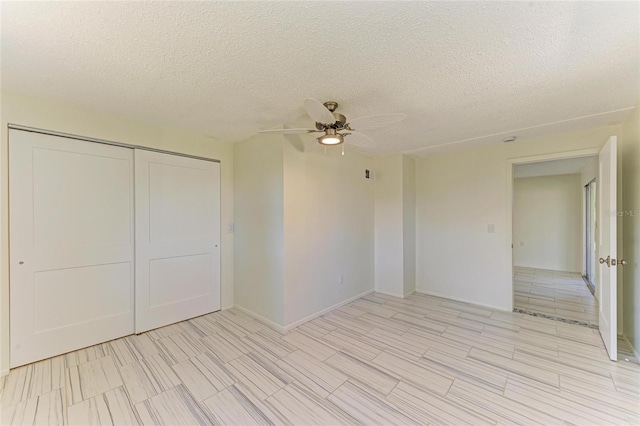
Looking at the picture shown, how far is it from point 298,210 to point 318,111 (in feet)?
4.59

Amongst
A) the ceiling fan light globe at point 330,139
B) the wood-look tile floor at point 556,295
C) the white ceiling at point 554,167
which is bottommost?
the wood-look tile floor at point 556,295

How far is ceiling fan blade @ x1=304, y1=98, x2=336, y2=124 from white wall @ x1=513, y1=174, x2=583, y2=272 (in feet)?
19.4

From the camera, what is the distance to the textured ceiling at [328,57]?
1.27m

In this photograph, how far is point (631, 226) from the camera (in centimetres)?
248

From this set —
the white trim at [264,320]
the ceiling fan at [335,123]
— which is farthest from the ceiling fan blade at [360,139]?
the white trim at [264,320]

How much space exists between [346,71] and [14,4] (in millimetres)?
1752

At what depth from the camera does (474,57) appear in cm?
162

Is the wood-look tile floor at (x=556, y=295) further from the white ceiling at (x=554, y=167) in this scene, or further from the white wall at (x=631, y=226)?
the white ceiling at (x=554, y=167)

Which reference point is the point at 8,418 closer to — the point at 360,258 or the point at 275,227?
the point at 275,227

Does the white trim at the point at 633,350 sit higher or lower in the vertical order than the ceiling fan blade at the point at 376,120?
lower

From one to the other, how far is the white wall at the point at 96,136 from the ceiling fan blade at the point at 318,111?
197 centimetres

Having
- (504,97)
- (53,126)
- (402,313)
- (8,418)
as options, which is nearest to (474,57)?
(504,97)

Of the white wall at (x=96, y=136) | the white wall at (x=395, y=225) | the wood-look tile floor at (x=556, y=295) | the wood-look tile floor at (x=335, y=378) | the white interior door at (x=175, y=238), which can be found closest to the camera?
the wood-look tile floor at (x=335, y=378)

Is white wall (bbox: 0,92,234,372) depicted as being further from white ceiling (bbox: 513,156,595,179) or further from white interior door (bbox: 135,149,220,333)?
white ceiling (bbox: 513,156,595,179)
